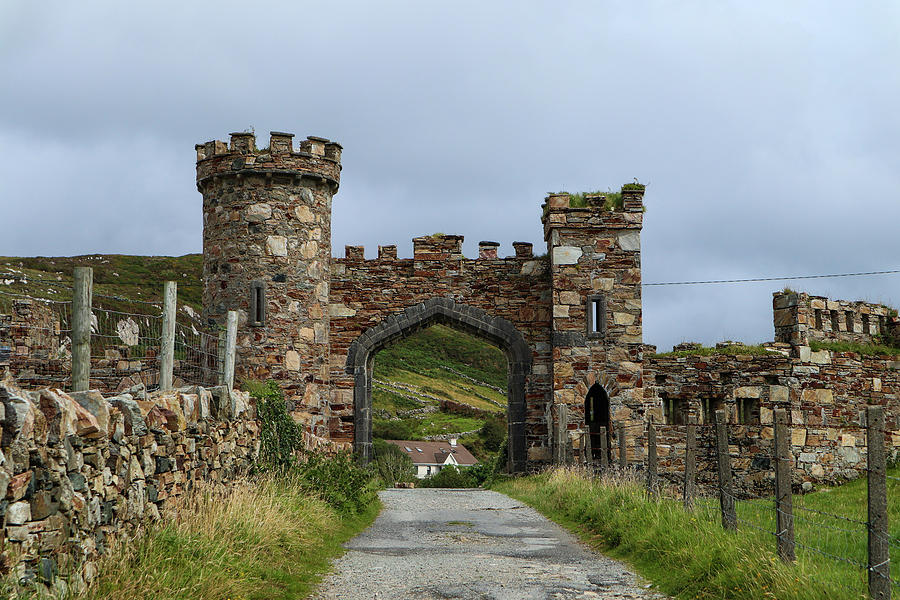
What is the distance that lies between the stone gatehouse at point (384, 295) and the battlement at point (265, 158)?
3 centimetres

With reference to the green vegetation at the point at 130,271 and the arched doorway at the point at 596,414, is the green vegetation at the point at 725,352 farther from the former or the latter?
the green vegetation at the point at 130,271

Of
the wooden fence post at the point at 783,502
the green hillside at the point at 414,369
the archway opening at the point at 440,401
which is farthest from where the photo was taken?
the green hillside at the point at 414,369

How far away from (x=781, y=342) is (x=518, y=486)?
6.92 m

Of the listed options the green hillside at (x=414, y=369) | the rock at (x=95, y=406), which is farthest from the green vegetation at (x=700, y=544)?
the green hillside at (x=414, y=369)

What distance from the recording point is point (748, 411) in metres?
20.4

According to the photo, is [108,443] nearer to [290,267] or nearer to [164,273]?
[290,267]

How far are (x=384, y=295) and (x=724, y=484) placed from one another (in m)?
13.7

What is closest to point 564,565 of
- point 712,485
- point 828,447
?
point 712,485

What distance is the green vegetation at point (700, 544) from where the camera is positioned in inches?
251

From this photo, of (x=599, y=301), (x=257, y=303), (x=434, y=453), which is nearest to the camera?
(x=257, y=303)

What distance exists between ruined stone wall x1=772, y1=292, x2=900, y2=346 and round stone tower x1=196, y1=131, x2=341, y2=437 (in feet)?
33.6

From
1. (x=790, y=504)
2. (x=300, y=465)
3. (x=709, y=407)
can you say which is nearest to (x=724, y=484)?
(x=790, y=504)

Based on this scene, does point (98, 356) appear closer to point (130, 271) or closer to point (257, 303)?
point (257, 303)

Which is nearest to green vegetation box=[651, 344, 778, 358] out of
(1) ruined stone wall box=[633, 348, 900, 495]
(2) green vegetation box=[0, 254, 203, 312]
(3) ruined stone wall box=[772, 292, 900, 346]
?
(1) ruined stone wall box=[633, 348, 900, 495]
